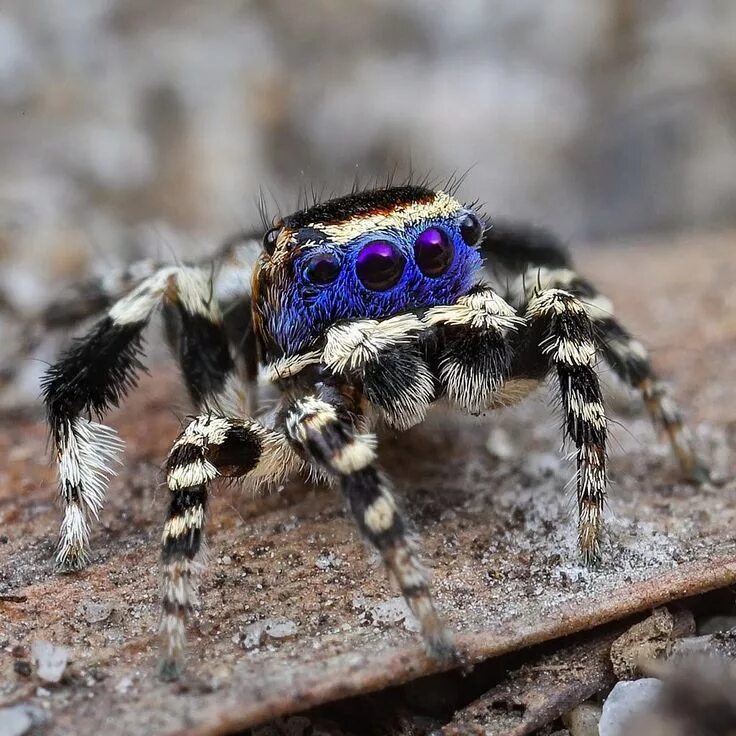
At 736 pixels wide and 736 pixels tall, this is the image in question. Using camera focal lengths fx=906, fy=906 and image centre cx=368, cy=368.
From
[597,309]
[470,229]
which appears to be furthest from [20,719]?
[597,309]

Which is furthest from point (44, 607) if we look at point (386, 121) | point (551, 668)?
point (386, 121)

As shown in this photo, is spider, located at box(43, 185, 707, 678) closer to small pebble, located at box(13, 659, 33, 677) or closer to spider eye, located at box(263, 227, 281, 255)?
spider eye, located at box(263, 227, 281, 255)

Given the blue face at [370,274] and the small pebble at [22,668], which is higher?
the blue face at [370,274]

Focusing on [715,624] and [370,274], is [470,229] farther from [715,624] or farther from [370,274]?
[715,624]

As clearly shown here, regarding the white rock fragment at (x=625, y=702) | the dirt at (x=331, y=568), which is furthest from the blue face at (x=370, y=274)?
the white rock fragment at (x=625, y=702)

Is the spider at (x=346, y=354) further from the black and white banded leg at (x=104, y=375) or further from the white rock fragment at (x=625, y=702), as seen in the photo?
the white rock fragment at (x=625, y=702)

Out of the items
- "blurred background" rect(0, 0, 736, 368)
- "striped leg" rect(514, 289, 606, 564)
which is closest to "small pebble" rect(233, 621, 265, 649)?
"striped leg" rect(514, 289, 606, 564)

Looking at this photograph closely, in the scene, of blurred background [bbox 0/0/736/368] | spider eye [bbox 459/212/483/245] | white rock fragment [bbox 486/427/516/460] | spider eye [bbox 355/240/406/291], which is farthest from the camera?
blurred background [bbox 0/0/736/368]
